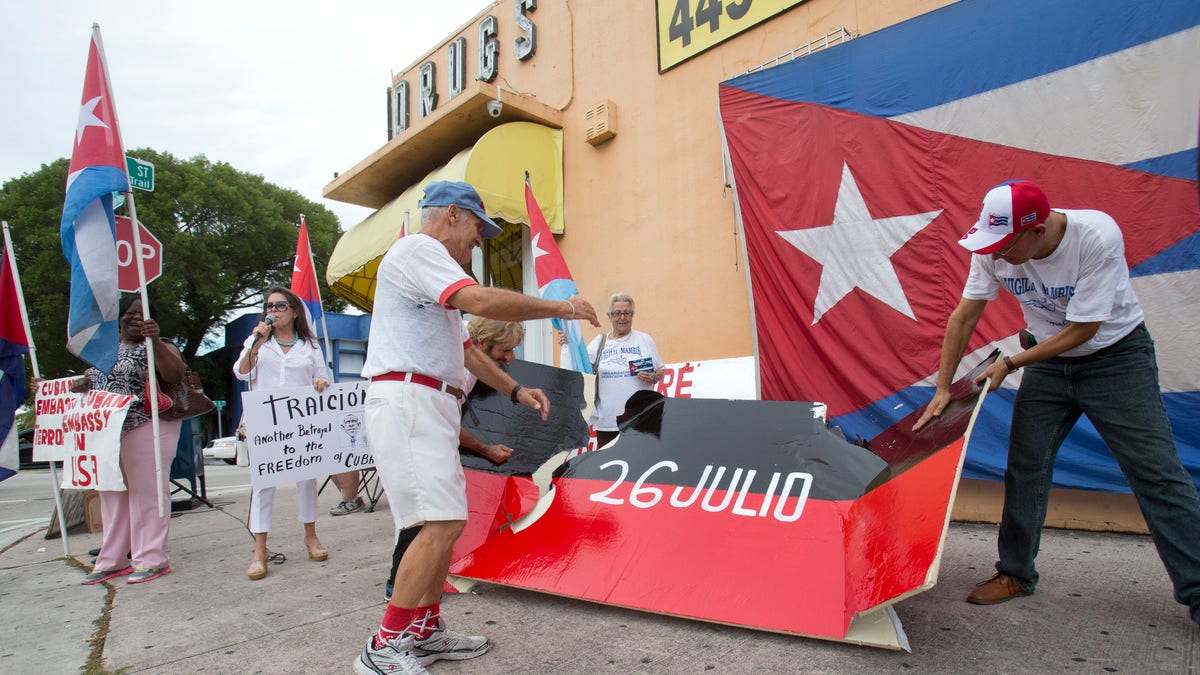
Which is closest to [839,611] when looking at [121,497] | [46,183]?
[121,497]

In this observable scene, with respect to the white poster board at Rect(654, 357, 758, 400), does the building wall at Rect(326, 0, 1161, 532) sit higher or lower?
higher

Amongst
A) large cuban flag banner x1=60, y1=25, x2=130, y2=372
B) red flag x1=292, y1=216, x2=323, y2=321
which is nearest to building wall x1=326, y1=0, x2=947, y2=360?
red flag x1=292, y1=216, x2=323, y2=321

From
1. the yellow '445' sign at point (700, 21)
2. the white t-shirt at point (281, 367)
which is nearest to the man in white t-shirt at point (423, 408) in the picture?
the white t-shirt at point (281, 367)

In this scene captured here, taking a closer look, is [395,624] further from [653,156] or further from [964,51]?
[653,156]

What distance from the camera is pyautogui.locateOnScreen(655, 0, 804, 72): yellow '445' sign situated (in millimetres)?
5887

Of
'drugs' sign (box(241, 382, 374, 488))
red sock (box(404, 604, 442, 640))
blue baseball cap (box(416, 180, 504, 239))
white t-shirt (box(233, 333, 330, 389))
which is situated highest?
blue baseball cap (box(416, 180, 504, 239))

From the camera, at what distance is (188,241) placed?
23016 mm

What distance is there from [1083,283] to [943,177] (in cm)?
214

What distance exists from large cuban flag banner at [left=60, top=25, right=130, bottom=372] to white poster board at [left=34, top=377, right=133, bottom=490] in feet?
1.12

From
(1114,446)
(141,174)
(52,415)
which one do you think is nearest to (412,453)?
(1114,446)

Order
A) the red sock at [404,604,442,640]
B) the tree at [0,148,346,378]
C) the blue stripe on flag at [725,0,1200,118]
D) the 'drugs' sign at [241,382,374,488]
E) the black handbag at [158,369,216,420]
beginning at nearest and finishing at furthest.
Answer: the red sock at [404,604,442,640] → the blue stripe on flag at [725,0,1200,118] → the 'drugs' sign at [241,382,374,488] → the black handbag at [158,369,216,420] → the tree at [0,148,346,378]

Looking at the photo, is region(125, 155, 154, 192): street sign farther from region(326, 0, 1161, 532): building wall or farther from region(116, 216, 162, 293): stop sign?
region(326, 0, 1161, 532): building wall

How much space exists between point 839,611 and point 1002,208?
61.1 inches

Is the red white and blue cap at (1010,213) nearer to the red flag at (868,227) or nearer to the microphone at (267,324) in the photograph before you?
the red flag at (868,227)
